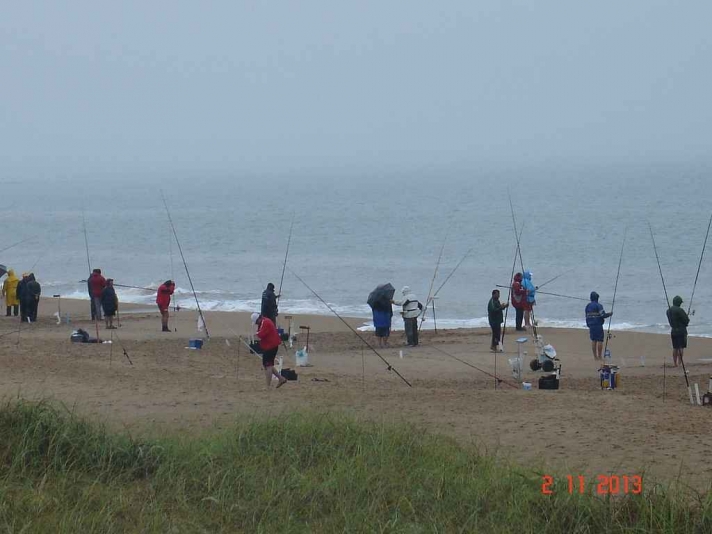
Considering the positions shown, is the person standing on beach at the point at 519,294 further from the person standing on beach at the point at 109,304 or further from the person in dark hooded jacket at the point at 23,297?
the person in dark hooded jacket at the point at 23,297

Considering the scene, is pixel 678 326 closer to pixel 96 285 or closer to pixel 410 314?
pixel 410 314

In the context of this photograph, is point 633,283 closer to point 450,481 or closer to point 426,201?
point 450,481

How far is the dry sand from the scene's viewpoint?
859cm

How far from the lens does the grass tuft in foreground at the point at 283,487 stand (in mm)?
6469

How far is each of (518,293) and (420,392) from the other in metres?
7.65

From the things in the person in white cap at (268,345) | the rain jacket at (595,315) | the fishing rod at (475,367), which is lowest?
the fishing rod at (475,367)

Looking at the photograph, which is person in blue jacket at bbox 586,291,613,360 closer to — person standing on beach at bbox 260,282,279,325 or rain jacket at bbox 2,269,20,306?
person standing on beach at bbox 260,282,279,325

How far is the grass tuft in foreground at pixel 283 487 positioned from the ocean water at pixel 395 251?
50.5 feet

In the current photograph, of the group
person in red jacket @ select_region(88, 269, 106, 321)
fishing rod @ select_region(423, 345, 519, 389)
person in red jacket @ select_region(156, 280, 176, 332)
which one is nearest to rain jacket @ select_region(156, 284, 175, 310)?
person in red jacket @ select_region(156, 280, 176, 332)

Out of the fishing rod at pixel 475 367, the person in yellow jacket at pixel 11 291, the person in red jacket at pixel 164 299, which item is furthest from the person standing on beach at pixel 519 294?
the person in yellow jacket at pixel 11 291

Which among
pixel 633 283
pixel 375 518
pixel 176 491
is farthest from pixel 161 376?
pixel 633 283

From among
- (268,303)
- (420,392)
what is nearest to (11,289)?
(268,303)

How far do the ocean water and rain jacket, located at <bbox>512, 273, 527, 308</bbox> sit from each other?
413 centimetres

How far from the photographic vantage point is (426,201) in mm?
85188
